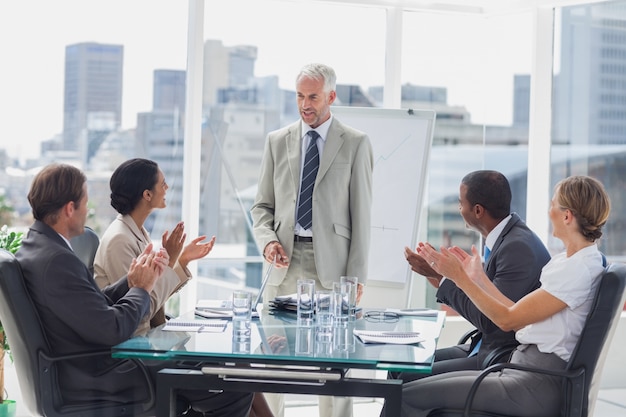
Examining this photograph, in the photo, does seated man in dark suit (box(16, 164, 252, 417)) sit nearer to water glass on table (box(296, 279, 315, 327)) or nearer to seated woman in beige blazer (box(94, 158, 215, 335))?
seated woman in beige blazer (box(94, 158, 215, 335))

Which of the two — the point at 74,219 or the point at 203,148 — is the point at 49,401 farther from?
the point at 203,148

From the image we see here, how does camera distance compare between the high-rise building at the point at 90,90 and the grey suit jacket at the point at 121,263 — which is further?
the high-rise building at the point at 90,90

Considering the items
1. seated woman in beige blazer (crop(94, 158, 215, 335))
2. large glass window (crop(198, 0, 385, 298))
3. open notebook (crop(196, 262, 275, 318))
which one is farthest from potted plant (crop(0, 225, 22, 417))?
large glass window (crop(198, 0, 385, 298))

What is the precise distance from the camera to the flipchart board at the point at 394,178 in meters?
5.16

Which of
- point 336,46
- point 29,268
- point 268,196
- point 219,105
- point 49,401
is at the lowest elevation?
point 49,401

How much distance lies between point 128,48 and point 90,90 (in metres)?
0.35

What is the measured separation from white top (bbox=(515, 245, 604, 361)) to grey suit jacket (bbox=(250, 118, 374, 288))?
1.39 m

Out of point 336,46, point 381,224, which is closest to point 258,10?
point 336,46

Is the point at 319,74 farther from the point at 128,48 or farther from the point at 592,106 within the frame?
the point at 592,106

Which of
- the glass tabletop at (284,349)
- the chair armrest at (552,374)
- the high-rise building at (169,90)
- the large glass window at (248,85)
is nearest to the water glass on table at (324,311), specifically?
the glass tabletop at (284,349)

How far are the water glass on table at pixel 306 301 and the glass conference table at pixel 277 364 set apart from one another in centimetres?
40

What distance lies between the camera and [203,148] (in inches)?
215

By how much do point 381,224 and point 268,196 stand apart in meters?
1.03

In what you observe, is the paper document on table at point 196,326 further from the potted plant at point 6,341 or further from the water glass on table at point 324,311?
the potted plant at point 6,341
